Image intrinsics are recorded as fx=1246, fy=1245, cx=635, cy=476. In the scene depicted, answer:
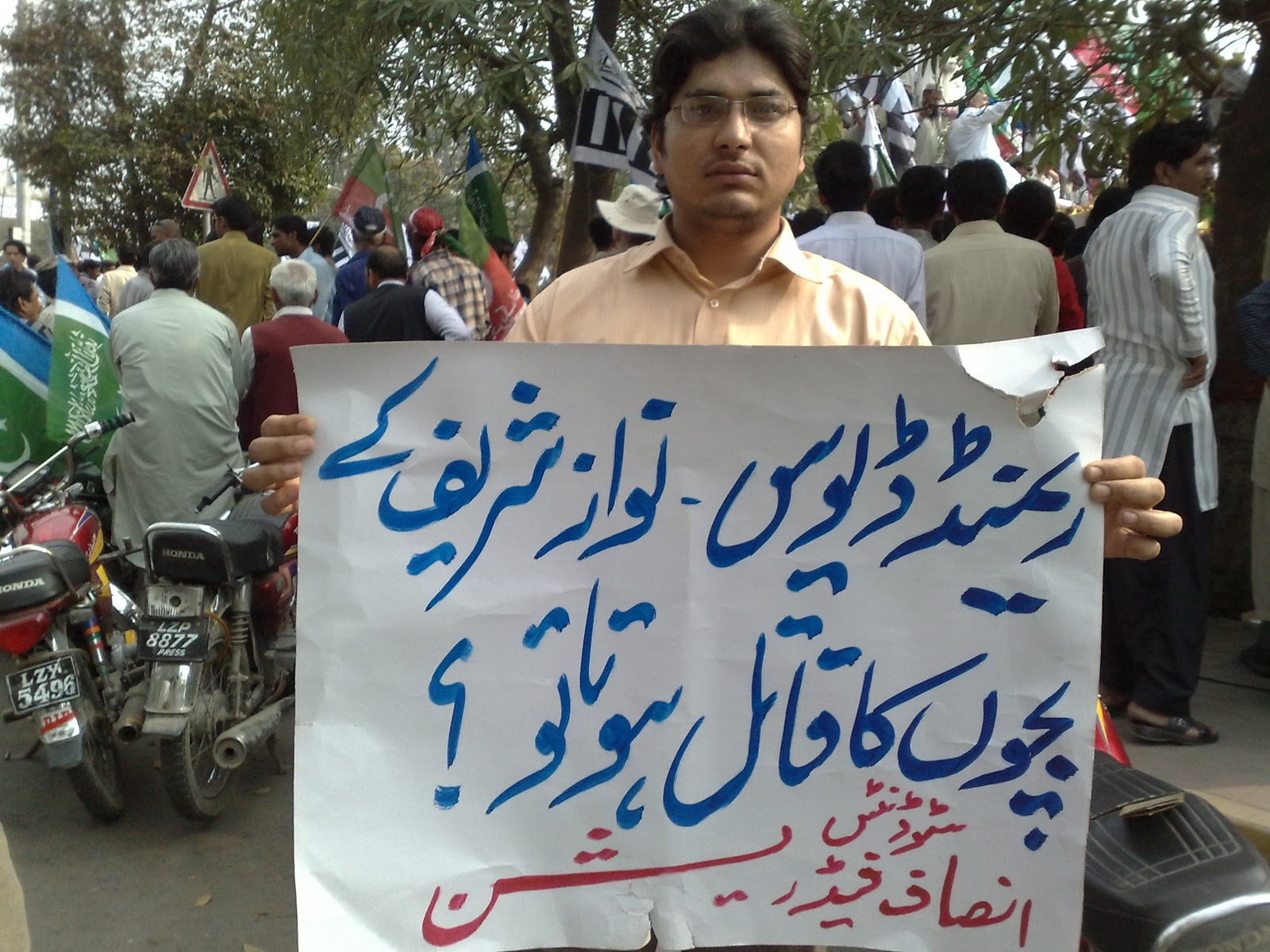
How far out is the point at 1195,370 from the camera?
168 inches

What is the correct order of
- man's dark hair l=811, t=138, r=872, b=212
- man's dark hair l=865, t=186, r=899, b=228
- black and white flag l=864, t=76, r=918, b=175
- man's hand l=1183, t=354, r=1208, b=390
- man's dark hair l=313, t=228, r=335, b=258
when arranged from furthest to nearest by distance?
man's dark hair l=313, t=228, r=335, b=258, black and white flag l=864, t=76, r=918, b=175, man's dark hair l=865, t=186, r=899, b=228, man's dark hair l=811, t=138, r=872, b=212, man's hand l=1183, t=354, r=1208, b=390

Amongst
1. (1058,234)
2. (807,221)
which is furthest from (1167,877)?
(807,221)

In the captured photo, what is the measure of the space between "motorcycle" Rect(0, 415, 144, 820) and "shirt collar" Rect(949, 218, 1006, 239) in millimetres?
3320

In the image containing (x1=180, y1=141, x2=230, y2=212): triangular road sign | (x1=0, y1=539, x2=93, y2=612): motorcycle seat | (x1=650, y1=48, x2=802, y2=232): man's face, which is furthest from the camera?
(x1=180, y1=141, x2=230, y2=212): triangular road sign

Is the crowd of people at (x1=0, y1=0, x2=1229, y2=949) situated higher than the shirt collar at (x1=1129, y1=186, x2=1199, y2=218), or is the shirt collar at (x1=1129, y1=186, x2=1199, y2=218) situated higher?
the shirt collar at (x1=1129, y1=186, x2=1199, y2=218)

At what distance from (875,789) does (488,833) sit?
0.52m

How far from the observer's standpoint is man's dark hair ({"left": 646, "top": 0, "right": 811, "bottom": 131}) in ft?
5.99

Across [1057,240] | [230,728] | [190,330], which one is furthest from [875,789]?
[1057,240]

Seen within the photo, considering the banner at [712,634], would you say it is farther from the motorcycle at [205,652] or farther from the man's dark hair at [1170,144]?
the man's dark hair at [1170,144]

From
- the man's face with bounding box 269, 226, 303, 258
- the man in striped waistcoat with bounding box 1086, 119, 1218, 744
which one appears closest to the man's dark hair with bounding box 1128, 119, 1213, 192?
the man in striped waistcoat with bounding box 1086, 119, 1218, 744

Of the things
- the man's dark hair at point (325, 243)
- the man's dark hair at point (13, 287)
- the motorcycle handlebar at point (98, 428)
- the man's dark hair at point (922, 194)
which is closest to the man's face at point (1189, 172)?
the man's dark hair at point (922, 194)

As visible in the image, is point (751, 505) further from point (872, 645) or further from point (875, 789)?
point (875, 789)

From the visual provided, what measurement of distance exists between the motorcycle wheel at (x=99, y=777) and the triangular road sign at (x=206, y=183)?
7.38 meters

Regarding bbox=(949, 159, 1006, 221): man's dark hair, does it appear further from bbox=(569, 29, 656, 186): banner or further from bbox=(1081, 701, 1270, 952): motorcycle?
bbox=(1081, 701, 1270, 952): motorcycle
